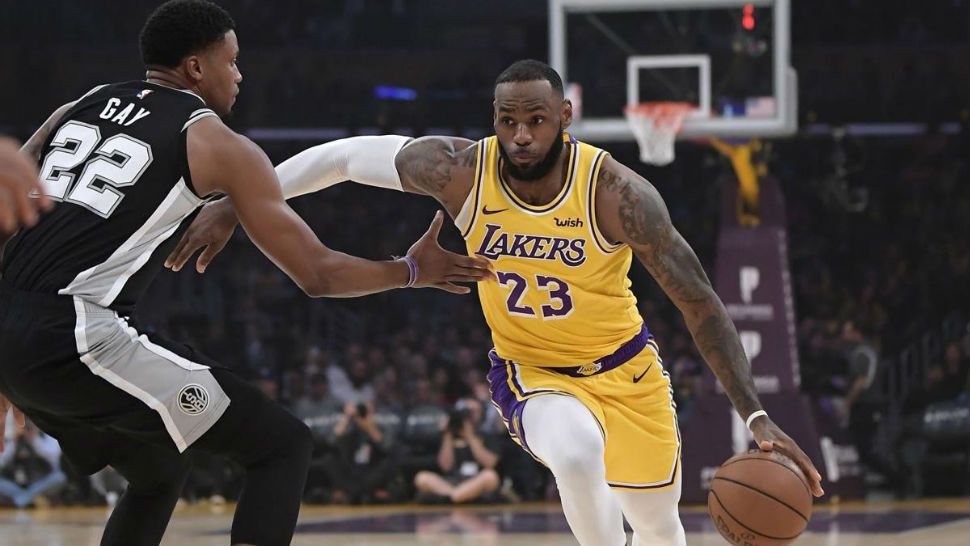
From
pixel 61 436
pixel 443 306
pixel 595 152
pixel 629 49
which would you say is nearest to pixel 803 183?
pixel 443 306

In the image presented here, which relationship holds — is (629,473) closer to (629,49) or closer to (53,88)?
(629,49)

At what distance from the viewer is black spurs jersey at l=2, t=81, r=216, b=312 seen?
3629 millimetres

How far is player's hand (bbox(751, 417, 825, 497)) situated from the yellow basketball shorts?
512 mm

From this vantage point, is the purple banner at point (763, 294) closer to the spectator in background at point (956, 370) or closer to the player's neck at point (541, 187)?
the spectator in background at point (956, 370)

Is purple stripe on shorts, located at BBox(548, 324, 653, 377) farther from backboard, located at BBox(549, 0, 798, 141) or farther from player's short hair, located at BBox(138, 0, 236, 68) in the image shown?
backboard, located at BBox(549, 0, 798, 141)

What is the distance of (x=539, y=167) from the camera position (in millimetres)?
4656

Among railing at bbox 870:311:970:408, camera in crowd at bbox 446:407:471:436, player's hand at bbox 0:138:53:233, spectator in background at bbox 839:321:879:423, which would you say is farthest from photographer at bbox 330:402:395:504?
player's hand at bbox 0:138:53:233

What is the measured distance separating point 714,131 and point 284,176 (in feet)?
20.7

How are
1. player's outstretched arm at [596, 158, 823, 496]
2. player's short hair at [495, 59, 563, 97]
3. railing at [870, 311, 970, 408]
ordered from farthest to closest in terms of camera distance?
railing at [870, 311, 970, 408] < player's short hair at [495, 59, 563, 97] < player's outstretched arm at [596, 158, 823, 496]

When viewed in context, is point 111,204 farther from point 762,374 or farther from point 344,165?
point 762,374

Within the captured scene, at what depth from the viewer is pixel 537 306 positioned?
15.5ft

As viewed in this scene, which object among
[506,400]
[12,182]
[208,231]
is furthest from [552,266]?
[12,182]

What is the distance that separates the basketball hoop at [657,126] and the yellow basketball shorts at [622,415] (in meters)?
6.03

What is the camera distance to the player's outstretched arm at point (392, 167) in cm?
482
